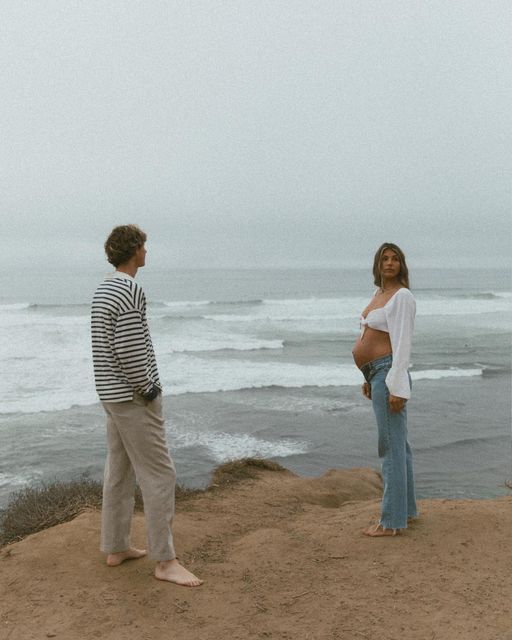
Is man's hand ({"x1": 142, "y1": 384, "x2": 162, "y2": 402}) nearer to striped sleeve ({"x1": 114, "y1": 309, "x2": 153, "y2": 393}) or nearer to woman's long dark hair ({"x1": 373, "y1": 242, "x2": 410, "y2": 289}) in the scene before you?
striped sleeve ({"x1": 114, "y1": 309, "x2": 153, "y2": 393})

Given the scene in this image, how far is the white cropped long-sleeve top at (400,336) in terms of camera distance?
4098mm

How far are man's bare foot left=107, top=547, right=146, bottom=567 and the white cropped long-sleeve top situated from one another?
2.02 meters

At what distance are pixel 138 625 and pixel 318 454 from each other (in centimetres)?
635

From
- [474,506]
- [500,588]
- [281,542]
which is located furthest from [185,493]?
[500,588]

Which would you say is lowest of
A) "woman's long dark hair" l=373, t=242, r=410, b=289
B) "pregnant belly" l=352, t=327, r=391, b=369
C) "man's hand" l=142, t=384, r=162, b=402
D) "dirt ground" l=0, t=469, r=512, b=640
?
"dirt ground" l=0, t=469, r=512, b=640

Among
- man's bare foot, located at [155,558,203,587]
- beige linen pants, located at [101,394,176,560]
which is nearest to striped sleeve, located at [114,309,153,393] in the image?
beige linen pants, located at [101,394,176,560]

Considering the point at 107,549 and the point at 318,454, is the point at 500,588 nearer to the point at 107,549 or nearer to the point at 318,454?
the point at 107,549

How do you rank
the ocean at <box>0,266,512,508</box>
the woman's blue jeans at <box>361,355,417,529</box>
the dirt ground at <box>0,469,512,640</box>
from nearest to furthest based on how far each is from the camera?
the dirt ground at <box>0,469,512,640</box>, the woman's blue jeans at <box>361,355,417,529</box>, the ocean at <box>0,266,512,508</box>

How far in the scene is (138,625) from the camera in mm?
3369

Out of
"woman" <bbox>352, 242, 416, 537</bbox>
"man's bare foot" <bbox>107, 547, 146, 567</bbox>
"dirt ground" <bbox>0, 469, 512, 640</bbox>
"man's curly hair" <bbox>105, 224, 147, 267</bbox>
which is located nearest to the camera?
"dirt ground" <bbox>0, 469, 512, 640</bbox>

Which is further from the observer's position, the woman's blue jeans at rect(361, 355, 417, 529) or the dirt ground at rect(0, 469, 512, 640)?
the woman's blue jeans at rect(361, 355, 417, 529)

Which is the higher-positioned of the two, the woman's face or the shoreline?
the woman's face

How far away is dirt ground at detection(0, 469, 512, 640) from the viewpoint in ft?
10.9

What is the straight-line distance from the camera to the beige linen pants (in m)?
3.57
